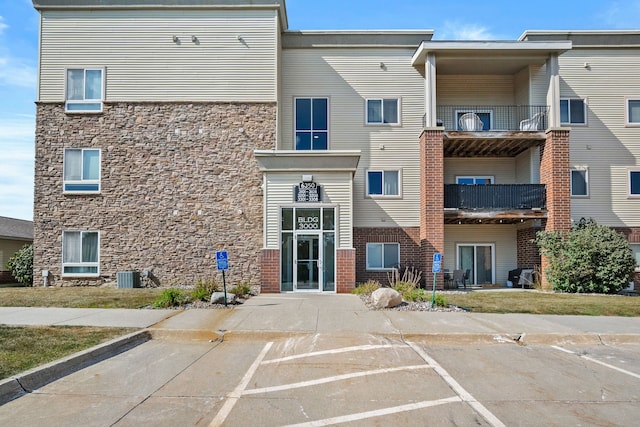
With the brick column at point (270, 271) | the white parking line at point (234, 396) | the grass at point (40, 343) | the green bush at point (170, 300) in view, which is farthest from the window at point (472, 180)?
the grass at point (40, 343)

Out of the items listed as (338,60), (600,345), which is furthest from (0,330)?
(338,60)

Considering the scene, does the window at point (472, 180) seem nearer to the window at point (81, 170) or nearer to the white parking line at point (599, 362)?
the white parking line at point (599, 362)

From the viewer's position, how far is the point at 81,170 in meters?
20.0

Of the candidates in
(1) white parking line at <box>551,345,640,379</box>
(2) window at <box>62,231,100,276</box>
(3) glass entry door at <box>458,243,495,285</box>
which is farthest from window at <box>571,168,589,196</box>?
(2) window at <box>62,231,100,276</box>

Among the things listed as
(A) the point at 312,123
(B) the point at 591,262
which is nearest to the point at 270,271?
(A) the point at 312,123

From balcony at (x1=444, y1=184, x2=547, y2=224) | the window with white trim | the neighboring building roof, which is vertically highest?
the window with white trim

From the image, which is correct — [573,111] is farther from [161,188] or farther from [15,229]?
[15,229]

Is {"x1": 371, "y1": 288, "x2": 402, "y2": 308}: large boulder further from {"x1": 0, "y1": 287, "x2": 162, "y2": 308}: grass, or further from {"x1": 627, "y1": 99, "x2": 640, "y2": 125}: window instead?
{"x1": 627, "y1": 99, "x2": 640, "y2": 125}: window

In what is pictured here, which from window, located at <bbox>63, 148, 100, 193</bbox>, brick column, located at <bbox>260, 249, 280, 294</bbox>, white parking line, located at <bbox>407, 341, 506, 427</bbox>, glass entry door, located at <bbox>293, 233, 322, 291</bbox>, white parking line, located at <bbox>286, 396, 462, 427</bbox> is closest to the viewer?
white parking line, located at <bbox>286, 396, 462, 427</bbox>

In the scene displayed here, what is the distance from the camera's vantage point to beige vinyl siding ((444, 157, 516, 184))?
2216 cm

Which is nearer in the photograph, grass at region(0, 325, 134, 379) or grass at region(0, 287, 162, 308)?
grass at region(0, 325, 134, 379)

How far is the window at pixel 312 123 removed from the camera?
21.4 m

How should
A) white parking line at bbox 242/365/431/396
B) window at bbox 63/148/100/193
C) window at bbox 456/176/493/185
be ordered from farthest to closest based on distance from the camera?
window at bbox 456/176/493/185
window at bbox 63/148/100/193
white parking line at bbox 242/365/431/396

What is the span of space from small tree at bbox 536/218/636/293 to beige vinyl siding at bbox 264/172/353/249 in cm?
818
